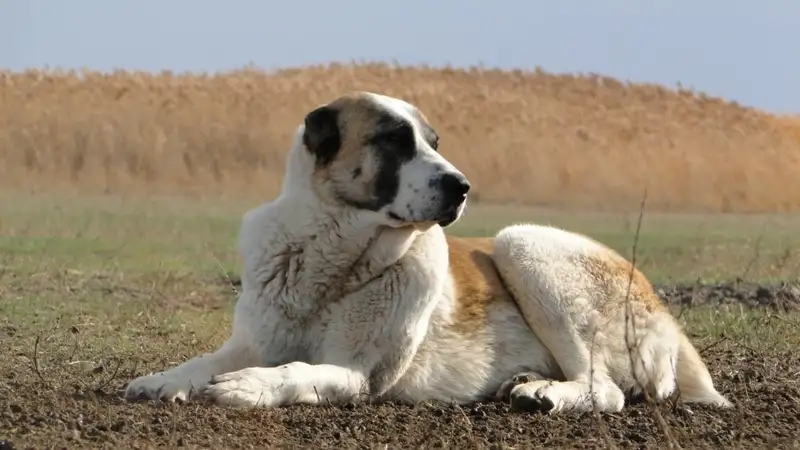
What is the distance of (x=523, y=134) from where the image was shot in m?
32.6

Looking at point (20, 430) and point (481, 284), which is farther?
point (481, 284)

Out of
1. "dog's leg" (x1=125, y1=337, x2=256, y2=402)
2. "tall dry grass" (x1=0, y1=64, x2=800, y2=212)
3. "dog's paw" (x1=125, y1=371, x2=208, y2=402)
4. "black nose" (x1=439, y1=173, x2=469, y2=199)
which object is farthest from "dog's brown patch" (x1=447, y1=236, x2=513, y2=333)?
"tall dry grass" (x1=0, y1=64, x2=800, y2=212)

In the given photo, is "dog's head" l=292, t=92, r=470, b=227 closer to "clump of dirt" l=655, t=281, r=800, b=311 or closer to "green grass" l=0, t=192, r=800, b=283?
"green grass" l=0, t=192, r=800, b=283

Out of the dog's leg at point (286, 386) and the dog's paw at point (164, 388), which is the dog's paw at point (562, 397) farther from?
the dog's paw at point (164, 388)

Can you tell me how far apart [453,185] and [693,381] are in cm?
170

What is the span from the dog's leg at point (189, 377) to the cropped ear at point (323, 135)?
0.93m

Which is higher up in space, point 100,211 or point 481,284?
point 481,284

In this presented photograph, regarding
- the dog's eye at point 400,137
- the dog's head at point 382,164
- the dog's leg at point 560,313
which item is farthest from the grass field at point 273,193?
the dog's eye at point 400,137

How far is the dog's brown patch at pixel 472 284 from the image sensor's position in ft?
20.5

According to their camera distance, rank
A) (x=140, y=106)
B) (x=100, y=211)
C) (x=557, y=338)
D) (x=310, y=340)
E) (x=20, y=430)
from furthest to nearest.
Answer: (x=140, y=106) → (x=100, y=211) → (x=557, y=338) → (x=310, y=340) → (x=20, y=430)

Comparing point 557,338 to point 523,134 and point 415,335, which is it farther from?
point 523,134

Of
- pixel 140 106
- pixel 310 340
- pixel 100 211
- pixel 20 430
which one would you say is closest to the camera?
pixel 20 430

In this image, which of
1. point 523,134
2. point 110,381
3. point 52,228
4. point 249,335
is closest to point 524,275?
point 249,335

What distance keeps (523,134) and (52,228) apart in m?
16.3
